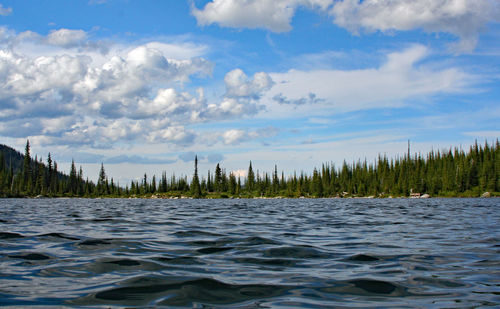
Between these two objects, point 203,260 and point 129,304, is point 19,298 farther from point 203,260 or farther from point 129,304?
point 203,260

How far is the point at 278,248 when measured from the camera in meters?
12.9

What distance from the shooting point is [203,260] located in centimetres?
1082

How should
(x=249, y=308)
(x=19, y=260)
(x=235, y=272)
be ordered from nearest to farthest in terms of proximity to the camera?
(x=249, y=308)
(x=235, y=272)
(x=19, y=260)

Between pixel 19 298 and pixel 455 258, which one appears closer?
pixel 19 298

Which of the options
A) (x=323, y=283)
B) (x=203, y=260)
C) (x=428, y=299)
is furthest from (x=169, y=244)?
(x=428, y=299)

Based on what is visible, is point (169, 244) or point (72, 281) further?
point (169, 244)

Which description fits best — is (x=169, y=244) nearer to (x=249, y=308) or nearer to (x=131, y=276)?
(x=131, y=276)

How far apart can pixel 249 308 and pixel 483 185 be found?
164574 mm

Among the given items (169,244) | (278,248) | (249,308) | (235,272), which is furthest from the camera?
(169,244)

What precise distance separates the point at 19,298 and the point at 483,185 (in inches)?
6547

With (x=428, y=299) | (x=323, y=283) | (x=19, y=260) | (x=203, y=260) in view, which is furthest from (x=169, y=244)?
(x=428, y=299)

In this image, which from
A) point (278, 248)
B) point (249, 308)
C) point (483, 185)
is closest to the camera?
point (249, 308)

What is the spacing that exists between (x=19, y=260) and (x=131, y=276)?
3.98 metres

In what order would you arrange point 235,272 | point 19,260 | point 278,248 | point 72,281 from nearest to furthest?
point 72,281 → point 235,272 → point 19,260 → point 278,248
